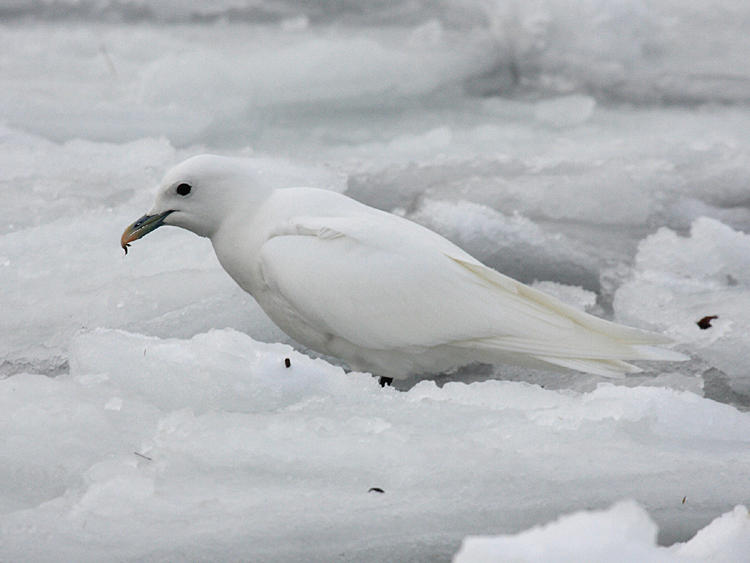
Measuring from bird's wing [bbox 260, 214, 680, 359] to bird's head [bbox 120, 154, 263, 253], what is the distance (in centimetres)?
31

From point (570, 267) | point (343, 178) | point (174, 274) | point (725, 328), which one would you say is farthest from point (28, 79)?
point (725, 328)

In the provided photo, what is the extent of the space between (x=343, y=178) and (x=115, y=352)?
1.77m

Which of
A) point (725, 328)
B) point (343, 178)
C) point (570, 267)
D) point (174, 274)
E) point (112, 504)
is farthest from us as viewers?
point (343, 178)

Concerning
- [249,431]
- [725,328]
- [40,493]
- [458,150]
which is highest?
[458,150]

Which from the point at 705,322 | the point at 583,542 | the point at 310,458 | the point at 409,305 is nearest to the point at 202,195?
the point at 409,305

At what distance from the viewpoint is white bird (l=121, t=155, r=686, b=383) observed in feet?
8.77

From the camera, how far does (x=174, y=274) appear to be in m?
3.29

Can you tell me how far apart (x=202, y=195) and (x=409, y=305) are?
0.68m

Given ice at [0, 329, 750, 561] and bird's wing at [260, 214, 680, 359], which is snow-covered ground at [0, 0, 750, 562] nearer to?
ice at [0, 329, 750, 561]

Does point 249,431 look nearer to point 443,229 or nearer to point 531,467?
point 531,467

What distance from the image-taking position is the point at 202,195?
298 centimetres

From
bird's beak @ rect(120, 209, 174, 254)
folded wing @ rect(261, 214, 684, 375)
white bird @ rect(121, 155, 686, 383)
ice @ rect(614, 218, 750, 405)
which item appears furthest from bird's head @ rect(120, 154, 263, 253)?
ice @ rect(614, 218, 750, 405)

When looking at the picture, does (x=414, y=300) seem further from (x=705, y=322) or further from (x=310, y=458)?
(x=705, y=322)

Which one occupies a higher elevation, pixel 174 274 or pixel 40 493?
pixel 174 274
